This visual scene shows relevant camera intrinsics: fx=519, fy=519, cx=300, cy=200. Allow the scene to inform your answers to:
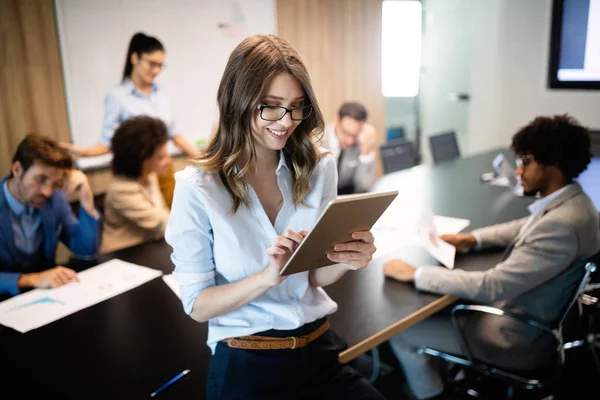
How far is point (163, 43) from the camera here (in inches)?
155

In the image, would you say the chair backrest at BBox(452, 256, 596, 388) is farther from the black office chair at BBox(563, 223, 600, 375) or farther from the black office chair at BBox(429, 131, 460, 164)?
the black office chair at BBox(429, 131, 460, 164)

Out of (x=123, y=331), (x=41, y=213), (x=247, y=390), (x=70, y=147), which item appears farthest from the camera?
(x=70, y=147)

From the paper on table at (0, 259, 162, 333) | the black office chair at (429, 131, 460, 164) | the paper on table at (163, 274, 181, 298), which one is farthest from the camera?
the black office chair at (429, 131, 460, 164)

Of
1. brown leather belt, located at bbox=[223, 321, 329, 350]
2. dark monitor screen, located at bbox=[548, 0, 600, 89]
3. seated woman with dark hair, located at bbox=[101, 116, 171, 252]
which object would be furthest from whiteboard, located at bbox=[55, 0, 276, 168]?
dark monitor screen, located at bbox=[548, 0, 600, 89]

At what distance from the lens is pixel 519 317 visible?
67.6 inches

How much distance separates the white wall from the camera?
5207 mm

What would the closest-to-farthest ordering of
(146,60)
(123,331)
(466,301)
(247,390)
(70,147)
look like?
1. (247,390)
2. (123,331)
3. (466,301)
4. (70,147)
5. (146,60)

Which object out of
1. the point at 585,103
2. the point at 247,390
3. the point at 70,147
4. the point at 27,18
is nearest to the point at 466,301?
the point at 247,390

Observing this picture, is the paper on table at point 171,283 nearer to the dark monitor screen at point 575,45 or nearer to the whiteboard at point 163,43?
the whiteboard at point 163,43

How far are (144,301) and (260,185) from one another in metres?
0.74

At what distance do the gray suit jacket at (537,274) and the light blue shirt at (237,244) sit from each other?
641 millimetres

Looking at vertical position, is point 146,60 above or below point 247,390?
above

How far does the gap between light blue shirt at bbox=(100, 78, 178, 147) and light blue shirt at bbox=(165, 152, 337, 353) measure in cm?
262

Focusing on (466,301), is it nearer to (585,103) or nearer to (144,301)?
(144,301)
